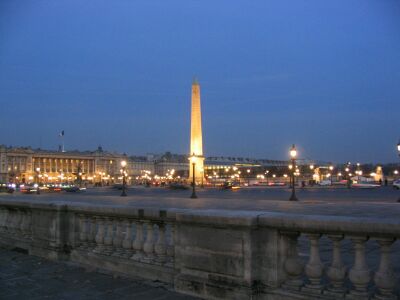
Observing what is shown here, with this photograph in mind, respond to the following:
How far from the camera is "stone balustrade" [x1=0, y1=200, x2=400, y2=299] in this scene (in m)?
5.08

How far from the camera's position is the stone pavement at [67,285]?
676 cm

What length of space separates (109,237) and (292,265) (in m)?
3.81

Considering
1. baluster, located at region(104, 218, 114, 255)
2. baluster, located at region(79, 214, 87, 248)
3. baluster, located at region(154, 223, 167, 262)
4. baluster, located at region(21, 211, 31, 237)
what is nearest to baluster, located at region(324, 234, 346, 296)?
baluster, located at region(154, 223, 167, 262)

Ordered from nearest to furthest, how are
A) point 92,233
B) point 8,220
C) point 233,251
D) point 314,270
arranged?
point 314,270
point 233,251
point 92,233
point 8,220

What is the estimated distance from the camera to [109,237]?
27.9ft

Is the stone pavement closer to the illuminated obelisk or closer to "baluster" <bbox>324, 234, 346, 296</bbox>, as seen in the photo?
"baluster" <bbox>324, 234, 346, 296</bbox>

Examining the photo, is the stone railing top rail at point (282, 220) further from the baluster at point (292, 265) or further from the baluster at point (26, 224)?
the baluster at point (26, 224)

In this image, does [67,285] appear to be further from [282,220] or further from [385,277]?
[385,277]

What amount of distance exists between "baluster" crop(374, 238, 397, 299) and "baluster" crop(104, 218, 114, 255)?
187 inches

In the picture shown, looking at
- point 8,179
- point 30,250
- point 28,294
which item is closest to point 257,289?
point 28,294

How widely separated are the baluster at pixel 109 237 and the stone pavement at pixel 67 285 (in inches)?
16.3

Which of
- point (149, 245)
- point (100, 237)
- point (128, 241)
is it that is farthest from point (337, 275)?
point (100, 237)

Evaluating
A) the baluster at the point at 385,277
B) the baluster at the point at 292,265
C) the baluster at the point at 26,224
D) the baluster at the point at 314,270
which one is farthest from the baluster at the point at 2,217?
the baluster at the point at 385,277

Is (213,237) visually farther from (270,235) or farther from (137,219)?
(137,219)
